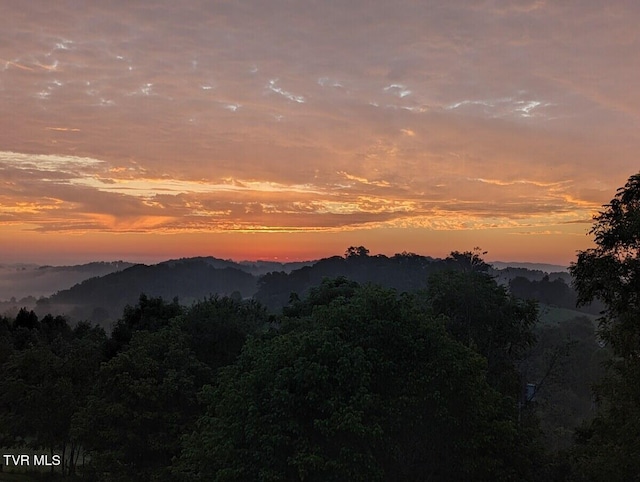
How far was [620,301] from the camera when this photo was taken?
663 inches

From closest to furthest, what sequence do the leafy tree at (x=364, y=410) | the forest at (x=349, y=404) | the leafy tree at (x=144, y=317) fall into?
the leafy tree at (x=364, y=410) → the forest at (x=349, y=404) → the leafy tree at (x=144, y=317)

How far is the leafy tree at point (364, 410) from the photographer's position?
16141 mm

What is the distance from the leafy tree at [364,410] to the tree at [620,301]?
3502 millimetres

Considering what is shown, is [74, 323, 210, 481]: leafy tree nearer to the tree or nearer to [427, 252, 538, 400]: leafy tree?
[427, 252, 538, 400]: leafy tree

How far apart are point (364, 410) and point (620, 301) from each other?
30.1ft

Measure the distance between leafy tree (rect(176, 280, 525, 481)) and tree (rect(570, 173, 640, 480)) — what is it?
3502mm

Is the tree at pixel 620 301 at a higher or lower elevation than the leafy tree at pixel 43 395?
higher

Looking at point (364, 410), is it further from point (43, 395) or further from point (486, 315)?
point (43, 395)

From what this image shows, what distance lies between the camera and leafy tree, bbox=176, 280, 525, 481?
16141mm

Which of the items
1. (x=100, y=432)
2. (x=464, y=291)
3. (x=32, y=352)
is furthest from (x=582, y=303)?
(x=32, y=352)

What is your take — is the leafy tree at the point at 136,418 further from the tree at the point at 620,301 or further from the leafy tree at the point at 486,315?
the tree at the point at 620,301

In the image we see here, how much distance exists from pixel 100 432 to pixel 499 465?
1892 cm

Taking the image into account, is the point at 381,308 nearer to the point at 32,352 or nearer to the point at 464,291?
the point at 464,291

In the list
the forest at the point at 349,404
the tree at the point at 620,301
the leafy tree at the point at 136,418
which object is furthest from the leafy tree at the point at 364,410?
the leafy tree at the point at 136,418
